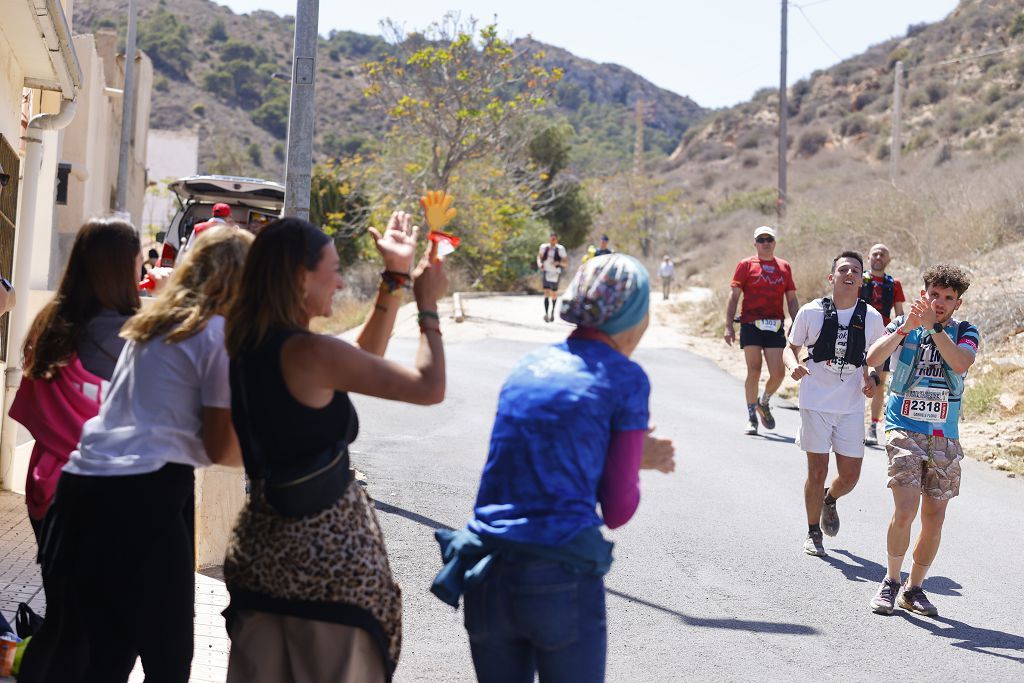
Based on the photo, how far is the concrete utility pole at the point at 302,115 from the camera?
300 inches

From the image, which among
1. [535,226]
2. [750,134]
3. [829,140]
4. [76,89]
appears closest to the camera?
[76,89]

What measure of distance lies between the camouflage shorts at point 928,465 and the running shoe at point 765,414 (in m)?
5.60

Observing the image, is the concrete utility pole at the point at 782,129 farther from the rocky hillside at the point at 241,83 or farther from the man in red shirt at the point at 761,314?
the rocky hillside at the point at 241,83

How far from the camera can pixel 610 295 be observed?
3219 millimetres

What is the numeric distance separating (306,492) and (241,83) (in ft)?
303

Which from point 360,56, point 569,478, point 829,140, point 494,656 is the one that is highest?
point 360,56

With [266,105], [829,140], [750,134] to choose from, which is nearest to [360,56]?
[266,105]

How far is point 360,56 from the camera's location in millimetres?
114938

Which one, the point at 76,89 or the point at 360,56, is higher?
the point at 360,56

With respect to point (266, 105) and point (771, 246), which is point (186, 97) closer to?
point (266, 105)

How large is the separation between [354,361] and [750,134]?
82.9 m

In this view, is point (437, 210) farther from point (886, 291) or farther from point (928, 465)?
point (886, 291)

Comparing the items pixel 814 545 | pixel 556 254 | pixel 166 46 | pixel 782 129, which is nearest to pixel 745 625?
pixel 814 545

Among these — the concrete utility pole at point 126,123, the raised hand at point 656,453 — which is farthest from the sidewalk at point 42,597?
the concrete utility pole at point 126,123
